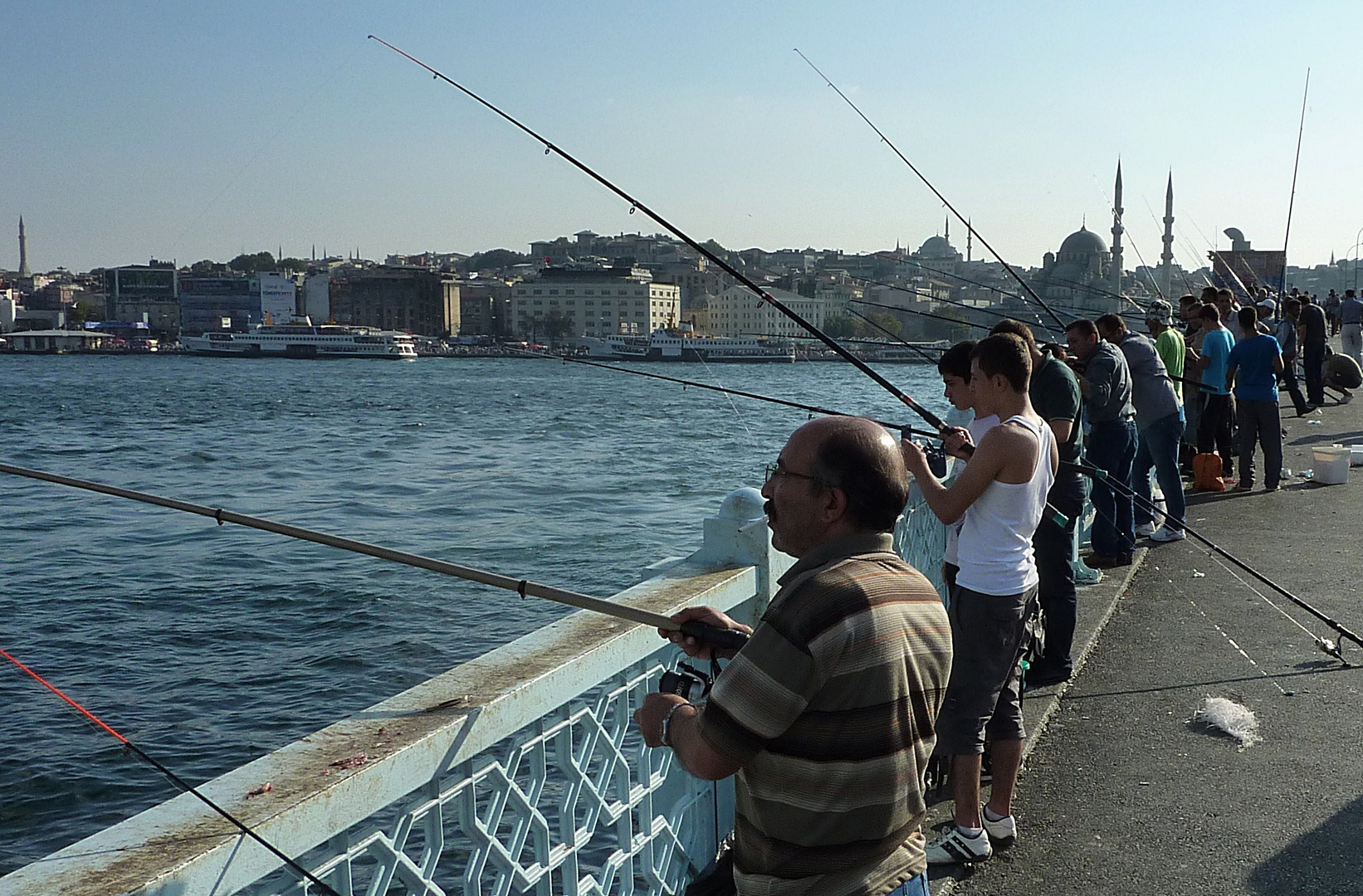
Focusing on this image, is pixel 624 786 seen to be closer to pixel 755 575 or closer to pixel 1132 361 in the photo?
pixel 755 575

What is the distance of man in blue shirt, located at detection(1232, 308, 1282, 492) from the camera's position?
9.19 meters

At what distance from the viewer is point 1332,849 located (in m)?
3.39

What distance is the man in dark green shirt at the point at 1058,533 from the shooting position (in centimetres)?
450

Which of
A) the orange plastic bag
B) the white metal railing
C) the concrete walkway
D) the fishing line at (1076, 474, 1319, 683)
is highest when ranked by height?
the white metal railing

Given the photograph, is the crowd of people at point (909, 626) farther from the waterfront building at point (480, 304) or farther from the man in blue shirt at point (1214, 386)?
the waterfront building at point (480, 304)

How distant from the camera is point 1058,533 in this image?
448 cm

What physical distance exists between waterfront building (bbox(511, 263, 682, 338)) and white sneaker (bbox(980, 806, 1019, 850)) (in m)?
39.6

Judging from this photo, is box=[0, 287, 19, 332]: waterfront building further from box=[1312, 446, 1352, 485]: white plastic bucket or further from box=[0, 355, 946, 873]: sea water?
box=[1312, 446, 1352, 485]: white plastic bucket

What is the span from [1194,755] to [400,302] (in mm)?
111338

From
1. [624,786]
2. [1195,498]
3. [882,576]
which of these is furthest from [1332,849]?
[1195,498]

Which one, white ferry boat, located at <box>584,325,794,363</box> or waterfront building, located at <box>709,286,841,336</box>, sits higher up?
waterfront building, located at <box>709,286,841,336</box>

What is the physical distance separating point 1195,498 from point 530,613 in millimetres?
7218

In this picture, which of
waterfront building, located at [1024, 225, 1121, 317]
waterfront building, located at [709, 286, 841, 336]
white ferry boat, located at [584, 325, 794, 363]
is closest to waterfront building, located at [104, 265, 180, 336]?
white ferry boat, located at [584, 325, 794, 363]

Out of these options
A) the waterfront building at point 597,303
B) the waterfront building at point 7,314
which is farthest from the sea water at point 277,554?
the waterfront building at point 7,314
